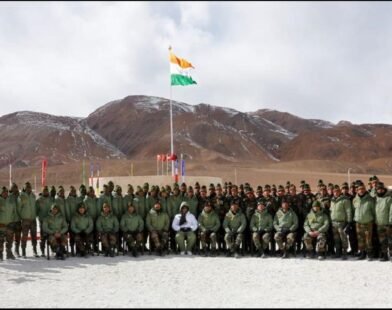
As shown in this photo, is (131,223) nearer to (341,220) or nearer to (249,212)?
(249,212)

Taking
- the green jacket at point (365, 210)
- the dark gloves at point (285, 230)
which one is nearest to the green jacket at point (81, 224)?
the dark gloves at point (285, 230)

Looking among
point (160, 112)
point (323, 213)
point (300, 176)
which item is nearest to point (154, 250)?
point (323, 213)

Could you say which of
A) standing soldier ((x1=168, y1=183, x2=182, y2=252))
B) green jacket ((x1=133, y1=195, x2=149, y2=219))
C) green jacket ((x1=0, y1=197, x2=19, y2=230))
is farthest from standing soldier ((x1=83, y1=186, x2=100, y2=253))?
standing soldier ((x1=168, y1=183, x2=182, y2=252))

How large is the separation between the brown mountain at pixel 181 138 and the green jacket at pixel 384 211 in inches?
2947

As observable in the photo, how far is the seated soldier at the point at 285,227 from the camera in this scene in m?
11.9

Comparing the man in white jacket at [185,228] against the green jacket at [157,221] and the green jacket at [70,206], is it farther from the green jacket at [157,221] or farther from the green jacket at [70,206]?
the green jacket at [70,206]

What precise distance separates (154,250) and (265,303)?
577cm

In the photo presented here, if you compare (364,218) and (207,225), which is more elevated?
(364,218)

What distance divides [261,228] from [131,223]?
122 inches

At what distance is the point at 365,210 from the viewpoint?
11.5 m

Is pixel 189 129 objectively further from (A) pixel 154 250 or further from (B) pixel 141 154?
(A) pixel 154 250

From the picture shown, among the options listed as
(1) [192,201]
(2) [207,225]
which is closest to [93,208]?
(1) [192,201]

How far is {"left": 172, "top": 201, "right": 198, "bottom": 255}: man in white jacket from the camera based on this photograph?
41.0 ft

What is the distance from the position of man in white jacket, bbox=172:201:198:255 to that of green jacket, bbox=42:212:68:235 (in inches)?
103
